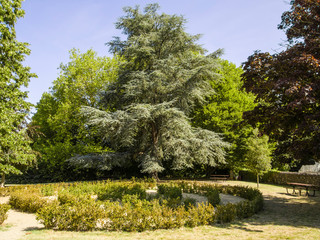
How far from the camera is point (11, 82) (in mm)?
10578

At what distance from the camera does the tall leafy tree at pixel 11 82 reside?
31.4 feet

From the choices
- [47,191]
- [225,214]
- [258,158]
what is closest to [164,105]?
[258,158]

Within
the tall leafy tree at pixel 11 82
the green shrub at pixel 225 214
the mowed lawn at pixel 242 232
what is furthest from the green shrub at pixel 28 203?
the green shrub at pixel 225 214

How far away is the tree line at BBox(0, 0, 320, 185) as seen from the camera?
381 inches

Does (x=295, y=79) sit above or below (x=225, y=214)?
above

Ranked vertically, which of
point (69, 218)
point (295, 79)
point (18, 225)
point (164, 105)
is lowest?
point (18, 225)

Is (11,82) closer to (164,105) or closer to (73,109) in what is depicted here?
(164,105)

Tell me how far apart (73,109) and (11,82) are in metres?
14.6

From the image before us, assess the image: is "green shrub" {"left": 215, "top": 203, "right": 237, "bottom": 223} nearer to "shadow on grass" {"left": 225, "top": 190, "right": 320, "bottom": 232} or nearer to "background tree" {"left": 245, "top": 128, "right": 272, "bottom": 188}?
"shadow on grass" {"left": 225, "top": 190, "right": 320, "bottom": 232}

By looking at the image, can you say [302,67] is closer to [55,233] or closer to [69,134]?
[55,233]

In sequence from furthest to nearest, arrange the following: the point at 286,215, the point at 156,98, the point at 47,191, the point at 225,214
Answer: the point at 156,98 < the point at 47,191 < the point at 286,215 < the point at 225,214

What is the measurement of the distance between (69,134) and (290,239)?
24.1 meters

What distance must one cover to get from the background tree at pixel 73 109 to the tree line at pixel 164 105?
12cm

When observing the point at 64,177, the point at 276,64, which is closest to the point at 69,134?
the point at 64,177
